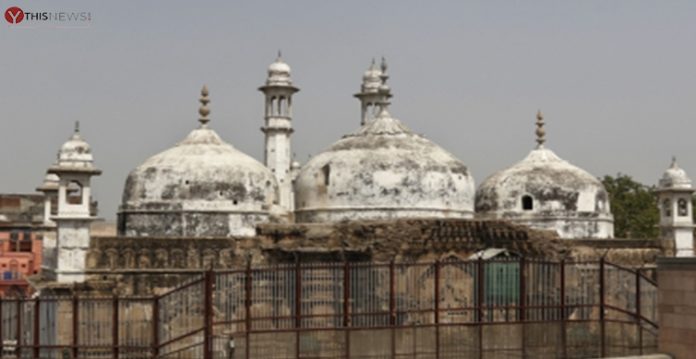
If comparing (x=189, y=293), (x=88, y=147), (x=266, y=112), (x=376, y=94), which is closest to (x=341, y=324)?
(x=189, y=293)

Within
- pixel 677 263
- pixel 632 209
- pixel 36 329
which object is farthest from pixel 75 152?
pixel 632 209

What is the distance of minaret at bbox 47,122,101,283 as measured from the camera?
69.4ft

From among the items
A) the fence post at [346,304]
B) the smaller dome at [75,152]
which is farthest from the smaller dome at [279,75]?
the fence post at [346,304]

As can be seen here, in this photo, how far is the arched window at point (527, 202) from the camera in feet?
93.2

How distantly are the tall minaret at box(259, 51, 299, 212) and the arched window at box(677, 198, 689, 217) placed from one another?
400 inches

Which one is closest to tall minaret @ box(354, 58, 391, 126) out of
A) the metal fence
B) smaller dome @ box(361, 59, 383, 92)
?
smaller dome @ box(361, 59, 383, 92)

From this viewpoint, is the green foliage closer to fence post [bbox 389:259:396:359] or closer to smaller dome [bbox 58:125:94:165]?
smaller dome [bbox 58:125:94:165]

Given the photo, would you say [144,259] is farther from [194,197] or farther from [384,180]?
[384,180]

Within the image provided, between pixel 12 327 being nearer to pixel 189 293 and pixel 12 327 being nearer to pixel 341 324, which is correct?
pixel 189 293

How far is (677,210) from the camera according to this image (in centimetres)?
2836

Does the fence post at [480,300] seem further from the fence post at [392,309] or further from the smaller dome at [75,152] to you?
the smaller dome at [75,152]

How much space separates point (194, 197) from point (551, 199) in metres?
9.19

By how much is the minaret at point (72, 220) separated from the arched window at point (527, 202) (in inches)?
441

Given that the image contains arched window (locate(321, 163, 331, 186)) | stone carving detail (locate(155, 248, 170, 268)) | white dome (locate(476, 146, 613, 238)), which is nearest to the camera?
stone carving detail (locate(155, 248, 170, 268))
